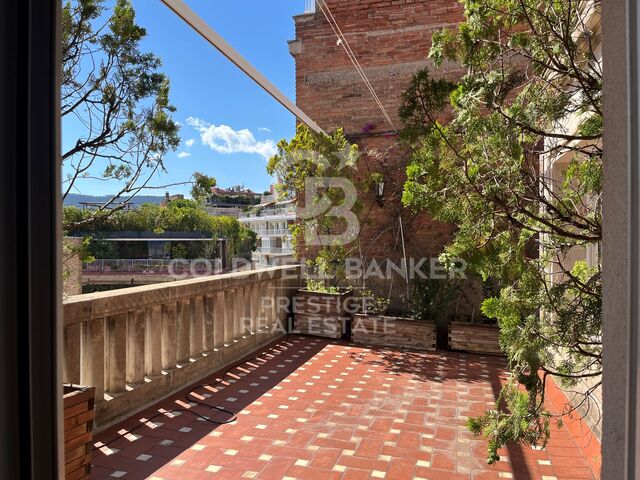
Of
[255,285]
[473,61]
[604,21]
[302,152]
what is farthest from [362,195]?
[604,21]

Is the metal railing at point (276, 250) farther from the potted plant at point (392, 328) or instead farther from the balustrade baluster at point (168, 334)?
the balustrade baluster at point (168, 334)

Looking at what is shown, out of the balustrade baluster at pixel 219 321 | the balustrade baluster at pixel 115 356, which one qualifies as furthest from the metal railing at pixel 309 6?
the balustrade baluster at pixel 115 356

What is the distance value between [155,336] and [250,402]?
0.99 metres

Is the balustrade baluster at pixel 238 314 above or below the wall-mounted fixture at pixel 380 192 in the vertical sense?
below

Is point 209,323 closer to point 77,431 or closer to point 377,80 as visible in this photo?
point 77,431

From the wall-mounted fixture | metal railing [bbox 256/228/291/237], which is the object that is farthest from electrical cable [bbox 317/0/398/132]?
metal railing [bbox 256/228/291/237]

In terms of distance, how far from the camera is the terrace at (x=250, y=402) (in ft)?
9.23

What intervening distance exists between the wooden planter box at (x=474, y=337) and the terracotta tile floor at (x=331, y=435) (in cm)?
73

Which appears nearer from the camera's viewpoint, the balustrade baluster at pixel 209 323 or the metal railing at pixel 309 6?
the balustrade baluster at pixel 209 323

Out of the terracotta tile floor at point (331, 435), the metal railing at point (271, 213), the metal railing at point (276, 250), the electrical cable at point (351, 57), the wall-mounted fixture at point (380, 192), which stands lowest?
the terracotta tile floor at point (331, 435)

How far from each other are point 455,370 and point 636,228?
4.67 m

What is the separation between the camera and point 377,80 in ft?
23.2

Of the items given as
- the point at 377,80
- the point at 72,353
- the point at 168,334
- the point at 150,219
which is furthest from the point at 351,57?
the point at 72,353

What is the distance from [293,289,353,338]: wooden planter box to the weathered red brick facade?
0.94 meters
